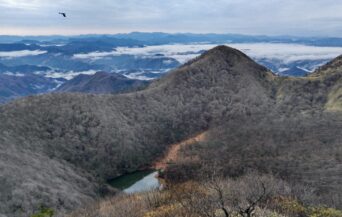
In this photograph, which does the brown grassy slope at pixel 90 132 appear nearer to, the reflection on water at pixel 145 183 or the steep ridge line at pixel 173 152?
the steep ridge line at pixel 173 152

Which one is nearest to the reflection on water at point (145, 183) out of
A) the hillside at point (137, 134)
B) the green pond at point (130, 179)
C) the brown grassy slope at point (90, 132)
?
the green pond at point (130, 179)

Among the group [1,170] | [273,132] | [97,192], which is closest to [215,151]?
[273,132]

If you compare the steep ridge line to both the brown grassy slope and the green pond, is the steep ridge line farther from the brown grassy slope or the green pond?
the green pond

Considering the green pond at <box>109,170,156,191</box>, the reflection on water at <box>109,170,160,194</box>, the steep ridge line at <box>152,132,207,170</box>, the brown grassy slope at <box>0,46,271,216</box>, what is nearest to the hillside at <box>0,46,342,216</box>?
the brown grassy slope at <box>0,46,271,216</box>

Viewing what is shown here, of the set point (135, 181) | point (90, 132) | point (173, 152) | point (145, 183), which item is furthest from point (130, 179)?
point (90, 132)

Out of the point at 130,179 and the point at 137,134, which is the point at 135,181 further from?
the point at 137,134

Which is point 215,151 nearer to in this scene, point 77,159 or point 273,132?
point 273,132
